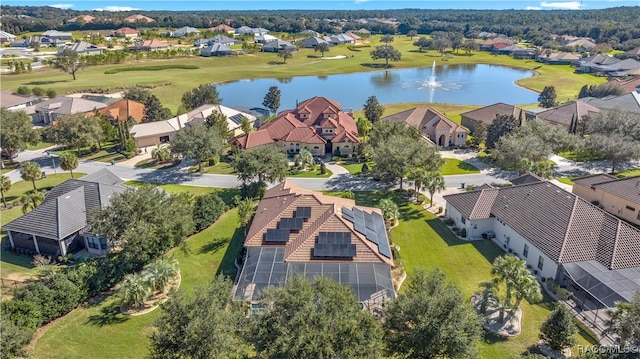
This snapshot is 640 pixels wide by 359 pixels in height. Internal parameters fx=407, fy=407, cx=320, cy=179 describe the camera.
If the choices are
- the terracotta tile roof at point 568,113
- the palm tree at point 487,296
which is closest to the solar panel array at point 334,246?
the palm tree at point 487,296

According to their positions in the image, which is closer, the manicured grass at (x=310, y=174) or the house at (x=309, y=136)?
the manicured grass at (x=310, y=174)

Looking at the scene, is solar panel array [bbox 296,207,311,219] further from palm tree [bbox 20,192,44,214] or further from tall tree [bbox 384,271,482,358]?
palm tree [bbox 20,192,44,214]

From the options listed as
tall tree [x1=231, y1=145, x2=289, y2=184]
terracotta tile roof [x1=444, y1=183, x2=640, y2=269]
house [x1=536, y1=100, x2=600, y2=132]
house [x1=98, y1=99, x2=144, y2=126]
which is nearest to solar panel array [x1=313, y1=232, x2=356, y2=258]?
terracotta tile roof [x1=444, y1=183, x2=640, y2=269]

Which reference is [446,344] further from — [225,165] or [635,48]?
[635,48]

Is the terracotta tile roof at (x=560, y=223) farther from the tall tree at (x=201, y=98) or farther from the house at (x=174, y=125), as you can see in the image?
the tall tree at (x=201, y=98)

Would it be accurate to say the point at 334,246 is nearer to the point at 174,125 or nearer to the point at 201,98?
the point at 174,125

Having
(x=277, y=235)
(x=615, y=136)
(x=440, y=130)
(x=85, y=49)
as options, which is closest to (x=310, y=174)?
(x=277, y=235)
